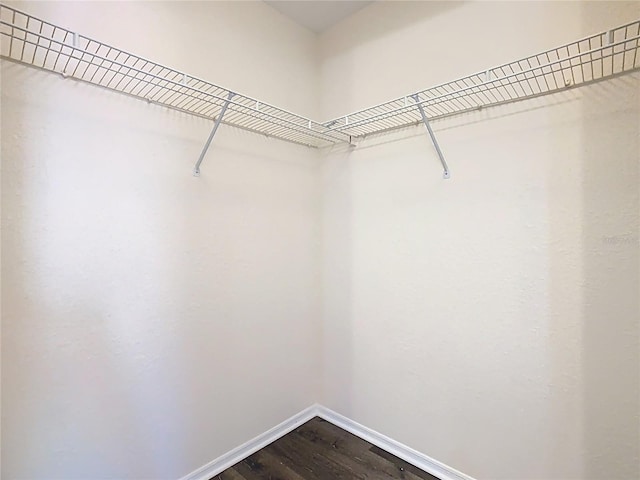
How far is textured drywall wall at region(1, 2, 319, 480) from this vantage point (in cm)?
112

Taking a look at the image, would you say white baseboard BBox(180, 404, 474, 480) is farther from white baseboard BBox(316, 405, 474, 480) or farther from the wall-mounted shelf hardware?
the wall-mounted shelf hardware

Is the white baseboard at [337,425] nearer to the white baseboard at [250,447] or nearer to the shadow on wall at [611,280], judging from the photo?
the white baseboard at [250,447]

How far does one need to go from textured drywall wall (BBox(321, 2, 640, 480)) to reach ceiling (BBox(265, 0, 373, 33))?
0.07 metres

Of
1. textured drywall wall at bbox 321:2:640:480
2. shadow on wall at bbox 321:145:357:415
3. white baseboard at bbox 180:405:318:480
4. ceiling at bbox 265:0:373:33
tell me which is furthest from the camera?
shadow on wall at bbox 321:145:357:415

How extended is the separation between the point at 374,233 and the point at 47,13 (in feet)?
5.34

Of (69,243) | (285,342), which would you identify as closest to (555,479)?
(285,342)

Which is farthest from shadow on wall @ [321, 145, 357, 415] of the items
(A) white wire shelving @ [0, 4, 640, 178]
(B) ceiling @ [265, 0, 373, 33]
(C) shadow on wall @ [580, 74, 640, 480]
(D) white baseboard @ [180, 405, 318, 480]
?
(C) shadow on wall @ [580, 74, 640, 480]

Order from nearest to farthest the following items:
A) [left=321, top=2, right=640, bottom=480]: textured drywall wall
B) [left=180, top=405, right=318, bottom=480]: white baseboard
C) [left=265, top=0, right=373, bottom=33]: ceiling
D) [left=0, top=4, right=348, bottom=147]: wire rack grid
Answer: [left=0, top=4, right=348, bottom=147]: wire rack grid
[left=321, top=2, right=640, bottom=480]: textured drywall wall
[left=180, top=405, right=318, bottom=480]: white baseboard
[left=265, top=0, right=373, bottom=33]: ceiling

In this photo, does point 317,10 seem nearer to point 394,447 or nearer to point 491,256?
point 491,256

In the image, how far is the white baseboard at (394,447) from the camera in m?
1.57

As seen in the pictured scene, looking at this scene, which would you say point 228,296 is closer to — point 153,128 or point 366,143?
point 153,128

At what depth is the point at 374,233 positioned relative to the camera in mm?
1835

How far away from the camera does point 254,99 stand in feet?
4.39

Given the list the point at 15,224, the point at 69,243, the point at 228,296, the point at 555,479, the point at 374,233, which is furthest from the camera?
the point at 374,233
